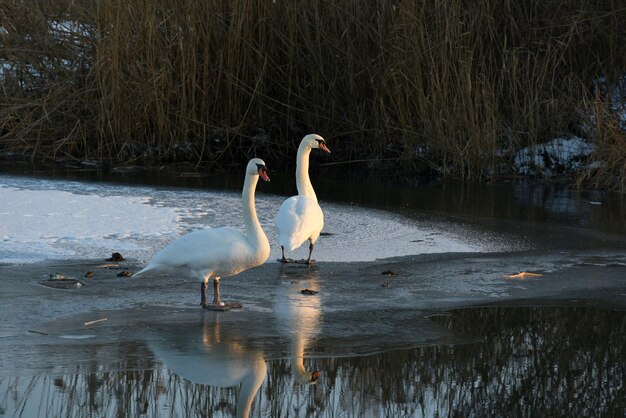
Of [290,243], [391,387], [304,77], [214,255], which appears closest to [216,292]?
[214,255]

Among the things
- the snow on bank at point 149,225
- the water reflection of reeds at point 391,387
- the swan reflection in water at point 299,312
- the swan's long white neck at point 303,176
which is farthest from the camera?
the swan's long white neck at point 303,176

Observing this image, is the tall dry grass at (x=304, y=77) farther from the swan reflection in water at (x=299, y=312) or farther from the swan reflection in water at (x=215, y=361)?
the swan reflection in water at (x=215, y=361)

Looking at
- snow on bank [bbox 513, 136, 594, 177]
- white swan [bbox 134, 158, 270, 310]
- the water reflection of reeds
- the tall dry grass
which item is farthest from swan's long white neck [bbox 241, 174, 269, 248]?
snow on bank [bbox 513, 136, 594, 177]

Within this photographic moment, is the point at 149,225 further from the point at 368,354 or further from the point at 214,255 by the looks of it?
the point at 368,354

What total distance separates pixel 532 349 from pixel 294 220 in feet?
7.67

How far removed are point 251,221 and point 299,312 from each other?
645 mm

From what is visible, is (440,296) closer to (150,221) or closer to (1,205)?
(150,221)

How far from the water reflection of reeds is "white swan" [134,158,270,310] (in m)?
1.01

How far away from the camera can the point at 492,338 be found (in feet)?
20.1

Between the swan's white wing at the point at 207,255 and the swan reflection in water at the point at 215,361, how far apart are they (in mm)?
498

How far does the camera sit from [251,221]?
6.56 metres

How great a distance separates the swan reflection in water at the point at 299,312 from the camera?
545 cm

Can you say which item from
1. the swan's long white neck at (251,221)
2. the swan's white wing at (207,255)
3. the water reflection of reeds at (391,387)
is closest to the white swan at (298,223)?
the swan's long white neck at (251,221)

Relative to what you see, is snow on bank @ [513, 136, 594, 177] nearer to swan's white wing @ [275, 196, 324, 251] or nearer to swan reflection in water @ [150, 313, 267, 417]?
swan's white wing @ [275, 196, 324, 251]
